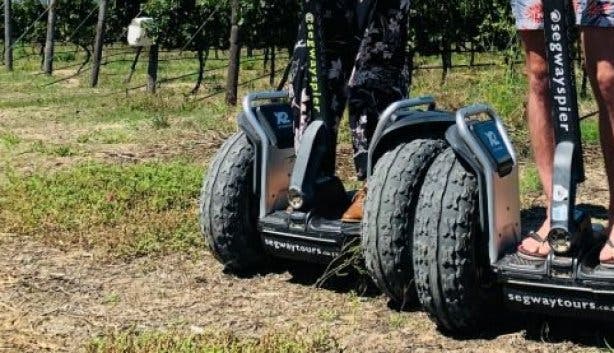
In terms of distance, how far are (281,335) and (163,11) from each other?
13.2m

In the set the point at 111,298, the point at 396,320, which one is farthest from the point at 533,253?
the point at 111,298

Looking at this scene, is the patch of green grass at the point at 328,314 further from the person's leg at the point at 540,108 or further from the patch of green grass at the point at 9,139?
the patch of green grass at the point at 9,139

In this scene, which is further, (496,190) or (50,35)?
(50,35)

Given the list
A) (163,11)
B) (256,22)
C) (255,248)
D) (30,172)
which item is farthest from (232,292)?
(163,11)

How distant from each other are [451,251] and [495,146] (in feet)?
Answer: 1.19

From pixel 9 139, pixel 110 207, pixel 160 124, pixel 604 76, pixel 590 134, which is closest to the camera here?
pixel 604 76

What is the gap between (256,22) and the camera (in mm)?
13461

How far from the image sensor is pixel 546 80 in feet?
10.3

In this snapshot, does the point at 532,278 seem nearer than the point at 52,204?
Yes

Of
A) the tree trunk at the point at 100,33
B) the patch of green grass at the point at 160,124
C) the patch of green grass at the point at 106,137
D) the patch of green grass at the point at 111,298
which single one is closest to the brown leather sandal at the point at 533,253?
the patch of green grass at the point at 111,298

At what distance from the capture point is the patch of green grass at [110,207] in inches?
186

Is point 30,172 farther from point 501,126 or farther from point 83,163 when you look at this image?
point 501,126

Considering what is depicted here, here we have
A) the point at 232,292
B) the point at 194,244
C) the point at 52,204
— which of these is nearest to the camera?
the point at 232,292

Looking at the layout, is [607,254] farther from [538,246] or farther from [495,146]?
[495,146]
